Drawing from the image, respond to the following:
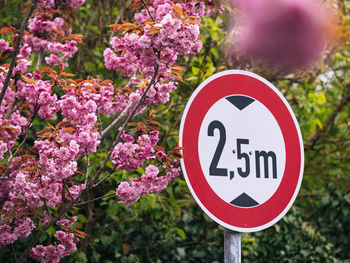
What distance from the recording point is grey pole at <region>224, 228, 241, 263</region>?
4.97ft

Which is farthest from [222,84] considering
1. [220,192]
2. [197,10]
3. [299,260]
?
[299,260]

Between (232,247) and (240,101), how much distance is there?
67 centimetres

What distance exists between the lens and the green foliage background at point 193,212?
350 cm

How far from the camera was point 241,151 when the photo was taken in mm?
1660

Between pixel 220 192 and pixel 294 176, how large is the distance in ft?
1.37

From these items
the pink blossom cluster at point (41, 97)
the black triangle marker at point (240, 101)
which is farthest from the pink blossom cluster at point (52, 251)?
the black triangle marker at point (240, 101)

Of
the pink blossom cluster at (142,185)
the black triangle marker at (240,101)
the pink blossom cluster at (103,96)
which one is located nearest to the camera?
the black triangle marker at (240,101)

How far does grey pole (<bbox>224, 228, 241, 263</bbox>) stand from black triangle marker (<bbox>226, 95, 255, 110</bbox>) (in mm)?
571

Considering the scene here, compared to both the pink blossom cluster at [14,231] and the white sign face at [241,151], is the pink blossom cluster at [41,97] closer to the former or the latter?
the pink blossom cluster at [14,231]

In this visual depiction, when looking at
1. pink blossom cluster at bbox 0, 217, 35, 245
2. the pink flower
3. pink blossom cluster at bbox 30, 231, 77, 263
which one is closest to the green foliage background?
pink blossom cluster at bbox 30, 231, 77, 263

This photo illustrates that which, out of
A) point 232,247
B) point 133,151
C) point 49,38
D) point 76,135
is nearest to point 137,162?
point 133,151

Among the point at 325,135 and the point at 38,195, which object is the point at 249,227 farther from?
the point at 325,135

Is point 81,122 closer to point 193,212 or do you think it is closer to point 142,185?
point 142,185

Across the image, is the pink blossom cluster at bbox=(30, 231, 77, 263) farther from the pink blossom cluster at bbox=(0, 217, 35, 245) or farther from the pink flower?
the pink flower
